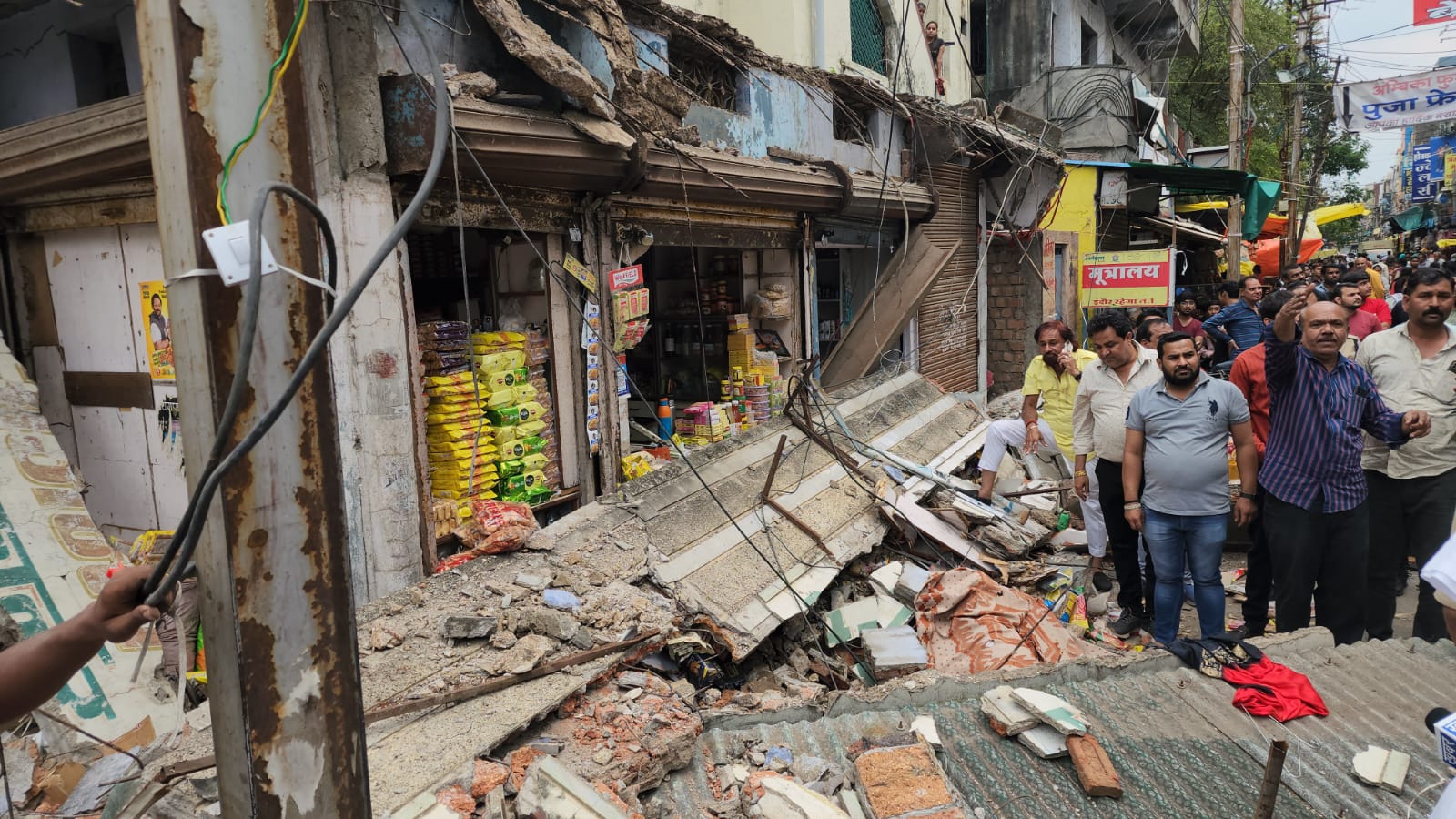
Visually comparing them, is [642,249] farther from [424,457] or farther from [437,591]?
[437,591]

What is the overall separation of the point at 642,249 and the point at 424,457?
272cm

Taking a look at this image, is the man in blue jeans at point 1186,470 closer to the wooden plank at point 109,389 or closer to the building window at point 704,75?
the building window at point 704,75

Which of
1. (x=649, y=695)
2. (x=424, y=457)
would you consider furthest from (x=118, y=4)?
(x=649, y=695)

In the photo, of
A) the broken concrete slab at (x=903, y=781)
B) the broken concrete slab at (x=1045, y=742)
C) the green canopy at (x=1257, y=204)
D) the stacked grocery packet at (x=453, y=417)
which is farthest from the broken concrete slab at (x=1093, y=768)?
the green canopy at (x=1257, y=204)

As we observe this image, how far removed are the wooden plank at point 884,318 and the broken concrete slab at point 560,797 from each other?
288 inches

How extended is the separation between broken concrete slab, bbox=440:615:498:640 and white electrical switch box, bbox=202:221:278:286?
2651 millimetres

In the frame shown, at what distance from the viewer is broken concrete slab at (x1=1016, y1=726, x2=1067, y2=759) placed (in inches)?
120

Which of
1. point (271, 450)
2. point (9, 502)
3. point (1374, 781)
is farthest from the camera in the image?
point (9, 502)

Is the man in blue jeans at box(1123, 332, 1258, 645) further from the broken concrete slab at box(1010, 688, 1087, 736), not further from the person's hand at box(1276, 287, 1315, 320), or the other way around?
the broken concrete slab at box(1010, 688, 1087, 736)

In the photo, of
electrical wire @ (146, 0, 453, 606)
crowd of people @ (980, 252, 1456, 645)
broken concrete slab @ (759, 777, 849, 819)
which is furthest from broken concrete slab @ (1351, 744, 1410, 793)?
electrical wire @ (146, 0, 453, 606)

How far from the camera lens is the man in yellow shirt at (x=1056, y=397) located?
636 cm

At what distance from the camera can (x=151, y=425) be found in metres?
5.68

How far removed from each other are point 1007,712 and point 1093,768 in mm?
362

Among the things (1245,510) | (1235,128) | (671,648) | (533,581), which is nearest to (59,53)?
(533,581)
